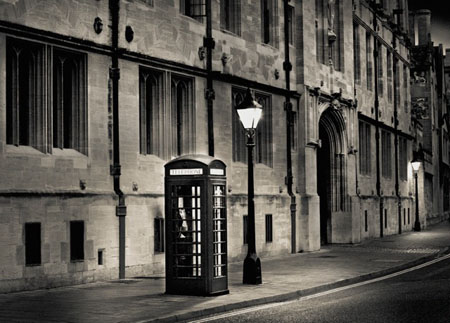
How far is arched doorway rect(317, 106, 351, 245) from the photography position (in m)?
34.0

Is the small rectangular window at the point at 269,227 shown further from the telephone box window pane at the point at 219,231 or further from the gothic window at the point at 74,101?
the telephone box window pane at the point at 219,231

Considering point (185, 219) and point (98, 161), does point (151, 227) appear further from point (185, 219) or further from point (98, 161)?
point (185, 219)

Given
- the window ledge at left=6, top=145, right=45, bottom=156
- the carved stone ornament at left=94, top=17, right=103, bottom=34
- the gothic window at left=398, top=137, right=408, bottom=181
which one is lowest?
the window ledge at left=6, top=145, right=45, bottom=156

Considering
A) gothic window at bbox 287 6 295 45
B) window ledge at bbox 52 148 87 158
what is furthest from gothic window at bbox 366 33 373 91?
window ledge at bbox 52 148 87 158

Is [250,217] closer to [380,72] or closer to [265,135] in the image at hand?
[265,135]

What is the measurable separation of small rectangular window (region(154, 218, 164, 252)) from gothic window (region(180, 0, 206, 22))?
5927 millimetres

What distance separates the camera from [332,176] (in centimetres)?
3434

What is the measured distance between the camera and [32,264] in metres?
17.0

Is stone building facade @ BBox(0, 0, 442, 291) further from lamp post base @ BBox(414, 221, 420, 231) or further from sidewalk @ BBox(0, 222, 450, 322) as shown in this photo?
lamp post base @ BBox(414, 221, 420, 231)

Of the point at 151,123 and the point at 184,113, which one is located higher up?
the point at 184,113

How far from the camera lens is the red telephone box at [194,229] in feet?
51.9

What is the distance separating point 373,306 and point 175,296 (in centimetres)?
357

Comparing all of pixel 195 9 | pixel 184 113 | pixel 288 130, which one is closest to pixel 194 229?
pixel 184 113

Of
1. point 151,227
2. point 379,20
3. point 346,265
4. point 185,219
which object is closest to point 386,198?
point 379,20
